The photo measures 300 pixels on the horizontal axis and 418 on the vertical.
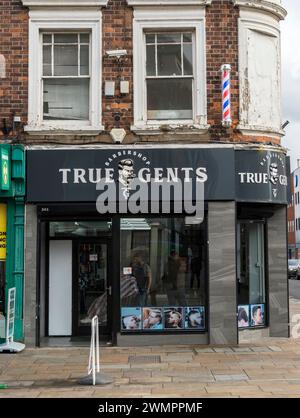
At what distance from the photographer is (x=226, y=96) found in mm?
12766

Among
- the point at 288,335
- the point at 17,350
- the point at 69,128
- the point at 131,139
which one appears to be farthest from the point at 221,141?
the point at 17,350

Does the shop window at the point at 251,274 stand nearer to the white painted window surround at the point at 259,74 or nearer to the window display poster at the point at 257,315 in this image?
the window display poster at the point at 257,315

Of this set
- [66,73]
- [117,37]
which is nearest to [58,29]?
[66,73]

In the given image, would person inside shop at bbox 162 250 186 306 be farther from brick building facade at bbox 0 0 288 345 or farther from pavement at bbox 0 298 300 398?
pavement at bbox 0 298 300 398

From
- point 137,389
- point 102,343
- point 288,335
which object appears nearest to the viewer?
point 137,389

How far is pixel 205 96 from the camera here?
42.4ft

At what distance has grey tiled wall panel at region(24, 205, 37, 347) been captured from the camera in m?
12.5

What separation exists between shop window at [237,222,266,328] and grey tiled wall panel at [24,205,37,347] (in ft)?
13.9

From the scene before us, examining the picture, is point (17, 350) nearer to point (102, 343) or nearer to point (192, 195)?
point (102, 343)

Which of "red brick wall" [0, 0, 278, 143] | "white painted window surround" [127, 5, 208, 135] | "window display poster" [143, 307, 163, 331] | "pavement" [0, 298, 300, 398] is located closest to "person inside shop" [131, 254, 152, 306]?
"window display poster" [143, 307, 163, 331]

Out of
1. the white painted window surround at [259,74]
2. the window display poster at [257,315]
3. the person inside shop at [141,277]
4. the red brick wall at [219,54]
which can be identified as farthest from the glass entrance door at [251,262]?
the red brick wall at [219,54]

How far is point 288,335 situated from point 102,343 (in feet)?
13.1

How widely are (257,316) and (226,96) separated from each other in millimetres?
4673

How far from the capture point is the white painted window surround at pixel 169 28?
12.8 m
